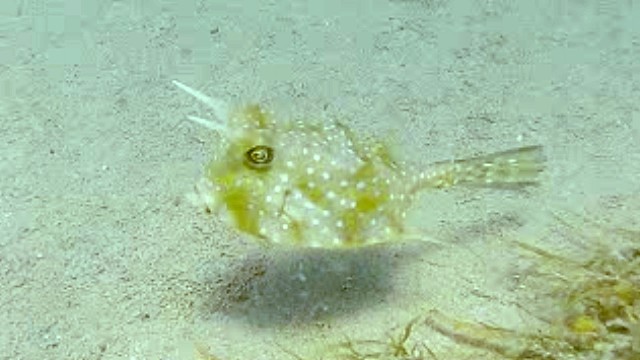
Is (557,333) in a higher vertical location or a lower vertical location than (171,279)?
higher

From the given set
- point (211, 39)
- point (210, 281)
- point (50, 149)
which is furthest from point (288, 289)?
point (211, 39)

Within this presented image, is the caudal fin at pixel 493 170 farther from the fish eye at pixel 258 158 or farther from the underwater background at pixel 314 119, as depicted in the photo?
the fish eye at pixel 258 158

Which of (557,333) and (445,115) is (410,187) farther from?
(445,115)

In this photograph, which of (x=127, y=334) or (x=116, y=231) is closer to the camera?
(x=127, y=334)

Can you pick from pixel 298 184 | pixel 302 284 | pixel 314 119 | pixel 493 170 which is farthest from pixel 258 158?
pixel 493 170

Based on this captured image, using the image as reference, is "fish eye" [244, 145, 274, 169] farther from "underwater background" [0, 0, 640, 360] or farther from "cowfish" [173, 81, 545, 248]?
"underwater background" [0, 0, 640, 360]

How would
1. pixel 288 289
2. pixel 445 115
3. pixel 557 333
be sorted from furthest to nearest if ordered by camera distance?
pixel 445 115 < pixel 288 289 < pixel 557 333

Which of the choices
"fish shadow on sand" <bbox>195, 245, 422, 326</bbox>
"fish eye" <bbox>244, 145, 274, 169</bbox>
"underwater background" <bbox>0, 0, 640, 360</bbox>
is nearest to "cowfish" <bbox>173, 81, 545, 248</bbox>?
"fish eye" <bbox>244, 145, 274, 169</bbox>
